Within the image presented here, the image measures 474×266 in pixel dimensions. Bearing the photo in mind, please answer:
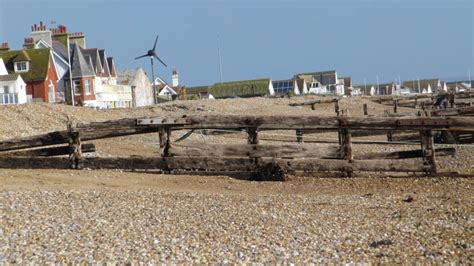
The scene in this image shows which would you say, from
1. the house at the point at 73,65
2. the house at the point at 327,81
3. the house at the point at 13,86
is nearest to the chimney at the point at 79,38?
the house at the point at 73,65

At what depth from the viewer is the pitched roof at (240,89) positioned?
387 ft

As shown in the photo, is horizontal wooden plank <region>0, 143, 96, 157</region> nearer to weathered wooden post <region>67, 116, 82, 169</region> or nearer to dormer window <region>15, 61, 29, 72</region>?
weathered wooden post <region>67, 116, 82, 169</region>

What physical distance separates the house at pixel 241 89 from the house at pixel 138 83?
14.9 meters

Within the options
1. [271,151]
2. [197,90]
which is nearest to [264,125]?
[271,151]

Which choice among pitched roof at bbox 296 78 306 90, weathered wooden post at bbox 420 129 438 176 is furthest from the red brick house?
pitched roof at bbox 296 78 306 90

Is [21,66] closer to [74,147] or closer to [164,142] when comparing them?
[74,147]

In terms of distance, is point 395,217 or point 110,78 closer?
point 395,217

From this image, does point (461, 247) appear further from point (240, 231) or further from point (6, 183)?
point (6, 183)

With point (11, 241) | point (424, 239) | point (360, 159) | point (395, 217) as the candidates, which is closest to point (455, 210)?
point (395, 217)

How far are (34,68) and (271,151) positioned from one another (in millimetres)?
58313

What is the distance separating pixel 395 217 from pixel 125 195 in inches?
182

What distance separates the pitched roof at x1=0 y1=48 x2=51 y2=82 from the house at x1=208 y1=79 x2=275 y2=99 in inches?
1896

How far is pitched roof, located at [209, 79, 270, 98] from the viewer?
387 ft

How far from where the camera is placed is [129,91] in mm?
92750
